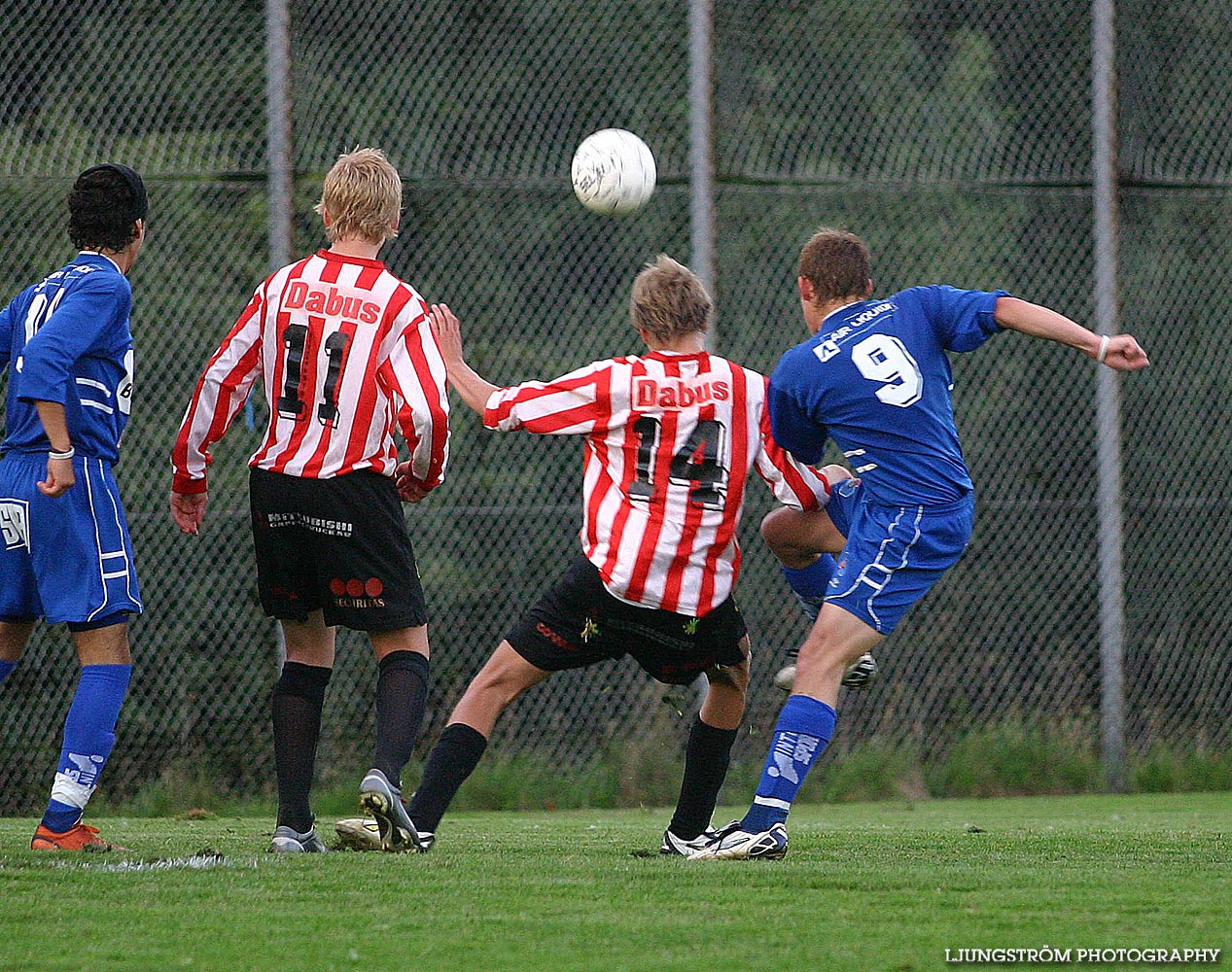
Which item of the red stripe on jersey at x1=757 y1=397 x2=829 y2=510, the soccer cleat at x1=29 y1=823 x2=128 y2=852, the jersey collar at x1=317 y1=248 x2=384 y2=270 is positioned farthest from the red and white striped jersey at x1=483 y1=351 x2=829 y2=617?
the soccer cleat at x1=29 y1=823 x2=128 y2=852

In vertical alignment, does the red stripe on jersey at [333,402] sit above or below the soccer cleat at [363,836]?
above

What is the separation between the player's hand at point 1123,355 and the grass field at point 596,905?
1408 millimetres

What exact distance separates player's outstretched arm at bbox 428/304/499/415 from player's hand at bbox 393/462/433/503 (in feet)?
0.96

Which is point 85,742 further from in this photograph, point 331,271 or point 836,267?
point 836,267

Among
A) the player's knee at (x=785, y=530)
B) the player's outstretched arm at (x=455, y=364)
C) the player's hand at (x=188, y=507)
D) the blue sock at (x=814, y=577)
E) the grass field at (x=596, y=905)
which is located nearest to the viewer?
the grass field at (x=596, y=905)

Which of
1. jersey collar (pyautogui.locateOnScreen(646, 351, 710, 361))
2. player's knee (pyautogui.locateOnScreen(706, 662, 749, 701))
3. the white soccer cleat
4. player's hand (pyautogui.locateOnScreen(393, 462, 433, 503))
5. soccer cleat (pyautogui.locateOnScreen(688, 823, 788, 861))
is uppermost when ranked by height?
jersey collar (pyautogui.locateOnScreen(646, 351, 710, 361))

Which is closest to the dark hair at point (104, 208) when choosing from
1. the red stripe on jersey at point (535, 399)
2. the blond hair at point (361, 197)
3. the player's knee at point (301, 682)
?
the blond hair at point (361, 197)

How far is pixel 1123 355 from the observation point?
14.0 feet

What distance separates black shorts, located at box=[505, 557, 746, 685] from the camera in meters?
4.25

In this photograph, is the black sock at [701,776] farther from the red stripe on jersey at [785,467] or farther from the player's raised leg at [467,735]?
the red stripe on jersey at [785,467]

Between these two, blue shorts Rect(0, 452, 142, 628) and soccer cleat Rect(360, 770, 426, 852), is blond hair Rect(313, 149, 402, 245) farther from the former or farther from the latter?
soccer cleat Rect(360, 770, 426, 852)

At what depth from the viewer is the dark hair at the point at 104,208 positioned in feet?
14.8

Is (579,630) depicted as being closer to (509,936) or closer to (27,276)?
(509,936)

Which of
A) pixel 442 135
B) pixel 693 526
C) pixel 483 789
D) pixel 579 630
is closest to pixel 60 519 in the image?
pixel 579 630
